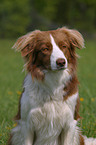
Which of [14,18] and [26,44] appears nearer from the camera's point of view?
[26,44]

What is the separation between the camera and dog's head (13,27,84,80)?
334cm

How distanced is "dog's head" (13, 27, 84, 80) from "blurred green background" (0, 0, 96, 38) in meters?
27.5

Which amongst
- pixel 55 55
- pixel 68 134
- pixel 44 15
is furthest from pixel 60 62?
pixel 44 15

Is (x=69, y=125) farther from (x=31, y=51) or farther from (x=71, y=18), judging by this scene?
(x=71, y=18)

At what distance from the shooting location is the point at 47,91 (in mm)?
3527

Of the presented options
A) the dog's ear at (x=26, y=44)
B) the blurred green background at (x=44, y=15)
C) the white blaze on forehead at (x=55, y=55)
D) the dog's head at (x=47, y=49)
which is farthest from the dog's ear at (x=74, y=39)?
the blurred green background at (x=44, y=15)

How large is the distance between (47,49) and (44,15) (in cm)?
3496

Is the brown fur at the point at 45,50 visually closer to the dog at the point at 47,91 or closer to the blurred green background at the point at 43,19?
the dog at the point at 47,91

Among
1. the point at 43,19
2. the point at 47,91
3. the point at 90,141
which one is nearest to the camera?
the point at 47,91

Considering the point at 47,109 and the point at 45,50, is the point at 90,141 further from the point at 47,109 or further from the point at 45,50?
the point at 45,50

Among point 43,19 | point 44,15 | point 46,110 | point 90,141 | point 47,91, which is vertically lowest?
point 90,141

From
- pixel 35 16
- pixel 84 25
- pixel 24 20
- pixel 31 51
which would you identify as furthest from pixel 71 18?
pixel 31 51

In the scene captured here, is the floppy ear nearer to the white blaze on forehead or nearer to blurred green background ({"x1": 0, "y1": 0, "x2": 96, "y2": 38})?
the white blaze on forehead

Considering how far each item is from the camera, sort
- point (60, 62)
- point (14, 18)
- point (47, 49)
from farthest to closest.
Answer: point (14, 18)
point (47, 49)
point (60, 62)
